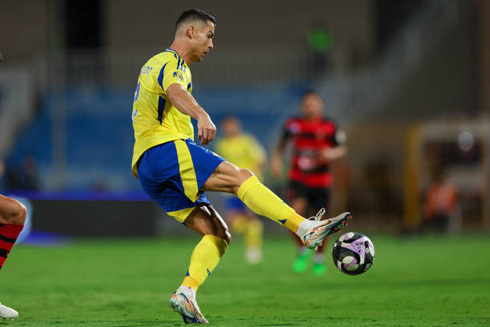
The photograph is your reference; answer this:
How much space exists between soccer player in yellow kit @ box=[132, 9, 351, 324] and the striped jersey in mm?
4247

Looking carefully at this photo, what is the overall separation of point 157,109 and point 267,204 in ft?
3.22

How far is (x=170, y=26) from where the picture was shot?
92.3 feet

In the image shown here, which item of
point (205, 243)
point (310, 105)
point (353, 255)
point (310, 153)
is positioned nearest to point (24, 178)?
point (310, 153)

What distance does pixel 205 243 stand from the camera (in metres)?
5.80

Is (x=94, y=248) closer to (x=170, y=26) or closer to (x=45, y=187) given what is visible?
(x=45, y=187)

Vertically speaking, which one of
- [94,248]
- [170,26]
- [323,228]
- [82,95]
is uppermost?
[170,26]

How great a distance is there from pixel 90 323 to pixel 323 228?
1.76 metres

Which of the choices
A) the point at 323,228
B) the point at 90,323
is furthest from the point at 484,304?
the point at 90,323

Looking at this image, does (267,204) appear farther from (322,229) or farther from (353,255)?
(353,255)

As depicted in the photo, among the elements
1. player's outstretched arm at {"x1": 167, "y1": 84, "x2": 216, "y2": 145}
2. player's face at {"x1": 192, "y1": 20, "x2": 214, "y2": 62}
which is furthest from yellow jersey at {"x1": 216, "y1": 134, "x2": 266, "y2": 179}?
player's outstretched arm at {"x1": 167, "y1": 84, "x2": 216, "y2": 145}

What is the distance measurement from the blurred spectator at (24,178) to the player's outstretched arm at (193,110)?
47.2 feet

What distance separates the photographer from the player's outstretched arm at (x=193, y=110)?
5.14 m

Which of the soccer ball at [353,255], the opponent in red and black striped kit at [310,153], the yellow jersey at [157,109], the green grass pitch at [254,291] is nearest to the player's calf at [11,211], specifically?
the green grass pitch at [254,291]

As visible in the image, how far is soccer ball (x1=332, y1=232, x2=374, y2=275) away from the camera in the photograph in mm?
5734
